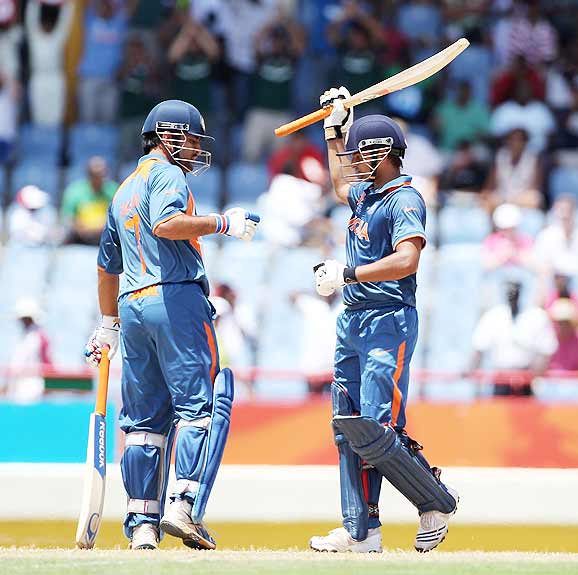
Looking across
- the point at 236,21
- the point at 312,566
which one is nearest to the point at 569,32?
the point at 236,21

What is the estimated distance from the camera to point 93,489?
723 centimetres

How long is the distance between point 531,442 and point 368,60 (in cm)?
658

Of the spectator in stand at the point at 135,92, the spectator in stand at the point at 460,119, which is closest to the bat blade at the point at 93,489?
the spectator in stand at the point at 135,92

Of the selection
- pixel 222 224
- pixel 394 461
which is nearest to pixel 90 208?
pixel 222 224

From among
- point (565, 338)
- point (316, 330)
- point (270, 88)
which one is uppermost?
point (270, 88)

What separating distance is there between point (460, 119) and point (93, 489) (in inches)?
368

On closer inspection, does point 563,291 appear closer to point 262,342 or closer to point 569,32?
point 262,342

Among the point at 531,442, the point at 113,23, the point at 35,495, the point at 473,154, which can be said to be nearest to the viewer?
the point at 35,495

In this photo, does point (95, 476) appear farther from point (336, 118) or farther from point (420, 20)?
point (420, 20)

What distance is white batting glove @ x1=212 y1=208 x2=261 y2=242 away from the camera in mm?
6953

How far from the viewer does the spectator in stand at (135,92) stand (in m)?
15.4

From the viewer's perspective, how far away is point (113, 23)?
16250mm

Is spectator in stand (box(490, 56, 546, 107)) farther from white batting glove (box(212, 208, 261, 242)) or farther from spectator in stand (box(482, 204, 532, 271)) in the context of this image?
white batting glove (box(212, 208, 261, 242))

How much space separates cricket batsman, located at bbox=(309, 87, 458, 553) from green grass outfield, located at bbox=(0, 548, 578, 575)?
40cm
